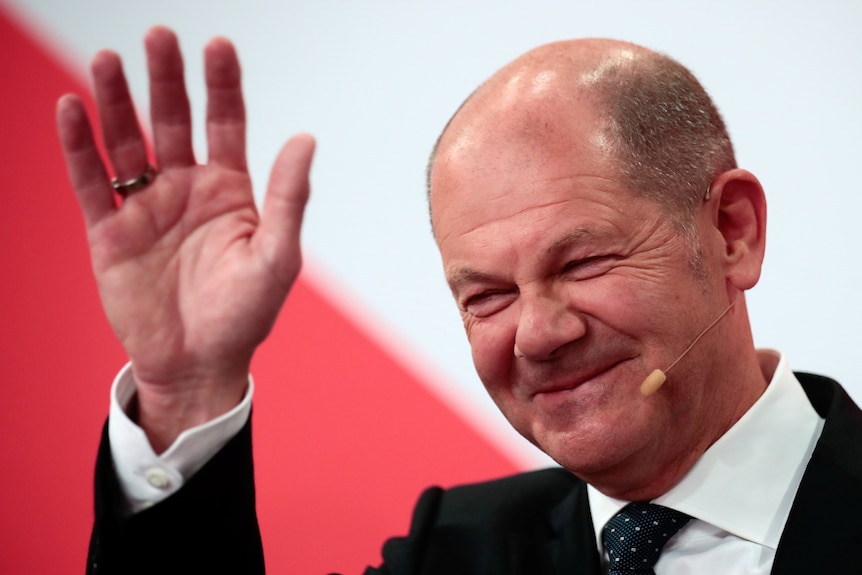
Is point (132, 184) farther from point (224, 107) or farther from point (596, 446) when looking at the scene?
point (596, 446)

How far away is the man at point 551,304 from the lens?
5.46 feet

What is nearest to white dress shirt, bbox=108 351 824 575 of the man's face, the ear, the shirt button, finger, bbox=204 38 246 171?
the shirt button

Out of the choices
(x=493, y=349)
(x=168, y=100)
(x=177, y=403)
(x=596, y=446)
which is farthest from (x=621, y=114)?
(x=177, y=403)

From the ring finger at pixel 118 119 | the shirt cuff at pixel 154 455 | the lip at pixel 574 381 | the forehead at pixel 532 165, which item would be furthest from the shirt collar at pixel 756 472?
the ring finger at pixel 118 119

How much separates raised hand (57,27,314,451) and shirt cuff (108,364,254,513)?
0.04 m

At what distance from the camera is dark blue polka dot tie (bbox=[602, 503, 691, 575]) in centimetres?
177

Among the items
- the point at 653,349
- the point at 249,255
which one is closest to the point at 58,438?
the point at 249,255

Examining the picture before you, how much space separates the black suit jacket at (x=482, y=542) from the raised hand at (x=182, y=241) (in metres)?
0.12

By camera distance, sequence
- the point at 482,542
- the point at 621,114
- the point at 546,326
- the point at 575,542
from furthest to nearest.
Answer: the point at 482,542 < the point at 575,542 < the point at 621,114 < the point at 546,326

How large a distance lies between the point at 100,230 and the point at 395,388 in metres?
1.51

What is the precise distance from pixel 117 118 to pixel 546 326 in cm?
84

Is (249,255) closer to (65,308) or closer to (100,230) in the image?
(100,230)

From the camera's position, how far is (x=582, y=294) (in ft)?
5.42

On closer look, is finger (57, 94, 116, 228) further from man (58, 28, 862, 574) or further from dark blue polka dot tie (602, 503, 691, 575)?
dark blue polka dot tie (602, 503, 691, 575)
